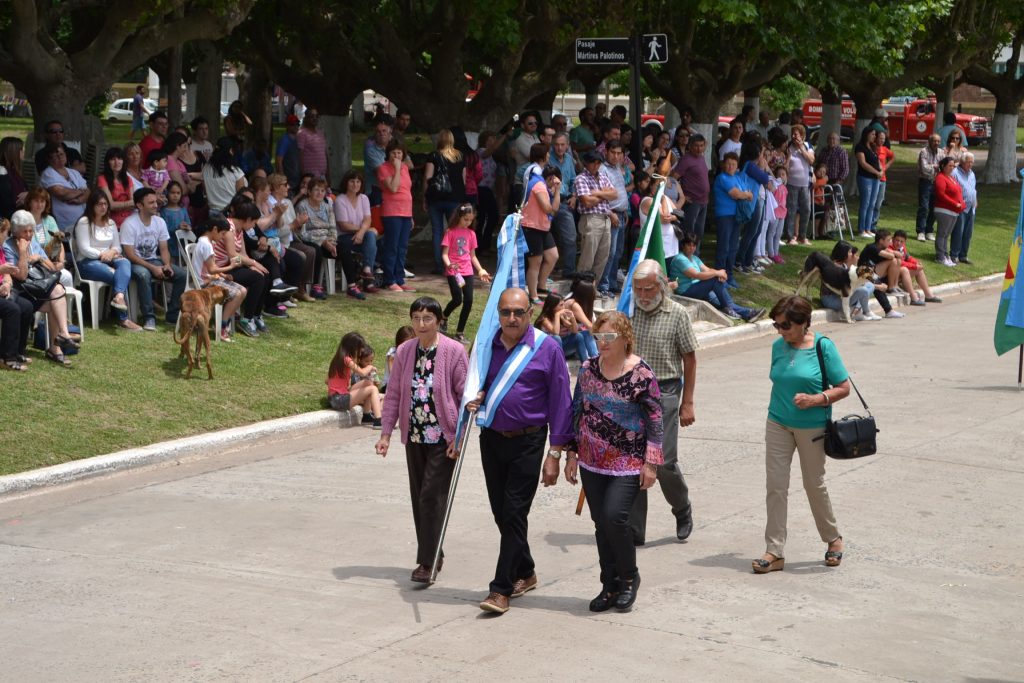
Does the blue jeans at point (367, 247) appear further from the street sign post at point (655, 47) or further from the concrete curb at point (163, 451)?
the concrete curb at point (163, 451)

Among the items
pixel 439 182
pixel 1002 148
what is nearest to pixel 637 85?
pixel 439 182

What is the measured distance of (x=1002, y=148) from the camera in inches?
1380

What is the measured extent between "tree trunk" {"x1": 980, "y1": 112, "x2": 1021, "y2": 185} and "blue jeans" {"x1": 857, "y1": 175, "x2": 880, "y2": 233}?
11423 mm

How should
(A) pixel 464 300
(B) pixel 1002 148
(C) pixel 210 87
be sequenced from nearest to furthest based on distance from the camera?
(A) pixel 464 300, (C) pixel 210 87, (B) pixel 1002 148

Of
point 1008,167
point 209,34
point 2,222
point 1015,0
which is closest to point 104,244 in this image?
point 2,222

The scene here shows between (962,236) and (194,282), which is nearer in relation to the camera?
(194,282)

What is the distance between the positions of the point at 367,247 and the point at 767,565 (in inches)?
382

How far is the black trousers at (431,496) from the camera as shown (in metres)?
8.20

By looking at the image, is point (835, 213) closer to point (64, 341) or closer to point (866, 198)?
point (866, 198)

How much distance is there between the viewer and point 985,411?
13.4 meters

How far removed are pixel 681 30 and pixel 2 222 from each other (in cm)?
→ 1528

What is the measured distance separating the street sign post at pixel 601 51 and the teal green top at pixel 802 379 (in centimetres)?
840

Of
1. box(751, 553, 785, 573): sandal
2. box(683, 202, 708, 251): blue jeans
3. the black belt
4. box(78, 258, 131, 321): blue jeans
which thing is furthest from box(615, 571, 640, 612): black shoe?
box(683, 202, 708, 251): blue jeans

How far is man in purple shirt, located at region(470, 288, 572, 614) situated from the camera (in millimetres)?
7746
